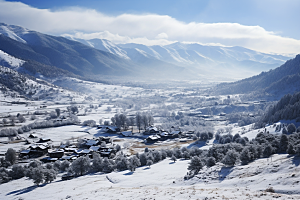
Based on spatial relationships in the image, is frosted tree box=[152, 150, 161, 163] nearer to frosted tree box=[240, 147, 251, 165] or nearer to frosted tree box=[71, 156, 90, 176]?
frosted tree box=[71, 156, 90, 176]

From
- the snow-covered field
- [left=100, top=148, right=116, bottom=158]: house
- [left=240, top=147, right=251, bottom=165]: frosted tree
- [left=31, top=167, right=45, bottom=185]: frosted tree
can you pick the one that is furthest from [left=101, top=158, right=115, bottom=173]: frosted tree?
[left=240, top=147, right=251, bottom=165]: frosted tree

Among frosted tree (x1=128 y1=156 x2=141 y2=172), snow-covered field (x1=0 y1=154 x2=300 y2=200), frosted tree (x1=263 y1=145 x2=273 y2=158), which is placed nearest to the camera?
snow-covered field (x1=0 y1=154 x2=300 y2=200)

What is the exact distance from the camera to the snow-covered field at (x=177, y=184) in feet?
93.6

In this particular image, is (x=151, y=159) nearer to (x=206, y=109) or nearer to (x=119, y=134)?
(x=119, y=134)

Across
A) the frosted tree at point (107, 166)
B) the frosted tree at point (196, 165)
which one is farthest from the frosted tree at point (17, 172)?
the frosted tree at point (196, 165)

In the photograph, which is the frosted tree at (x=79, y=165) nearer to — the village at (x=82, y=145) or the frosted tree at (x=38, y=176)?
the frosted tree at (x=38, y=176)

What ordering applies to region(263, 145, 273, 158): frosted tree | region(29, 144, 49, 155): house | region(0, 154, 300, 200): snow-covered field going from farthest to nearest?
region(29, 144, 49, 155): house, region(263, 145, 273, 158): frosted tree, region(0, 154, 300, 200): snow-covered field

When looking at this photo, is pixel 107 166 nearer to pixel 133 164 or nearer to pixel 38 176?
pixel 133 164

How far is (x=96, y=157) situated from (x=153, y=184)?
72.4ft

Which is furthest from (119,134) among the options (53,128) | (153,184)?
(153,184)

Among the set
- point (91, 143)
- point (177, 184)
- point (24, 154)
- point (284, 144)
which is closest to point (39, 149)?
point (24, 154)

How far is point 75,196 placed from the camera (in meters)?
37.2

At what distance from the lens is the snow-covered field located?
1123 inches

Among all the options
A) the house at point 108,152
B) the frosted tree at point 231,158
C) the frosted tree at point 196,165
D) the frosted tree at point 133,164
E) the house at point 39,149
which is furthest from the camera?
the house at point 39,149
